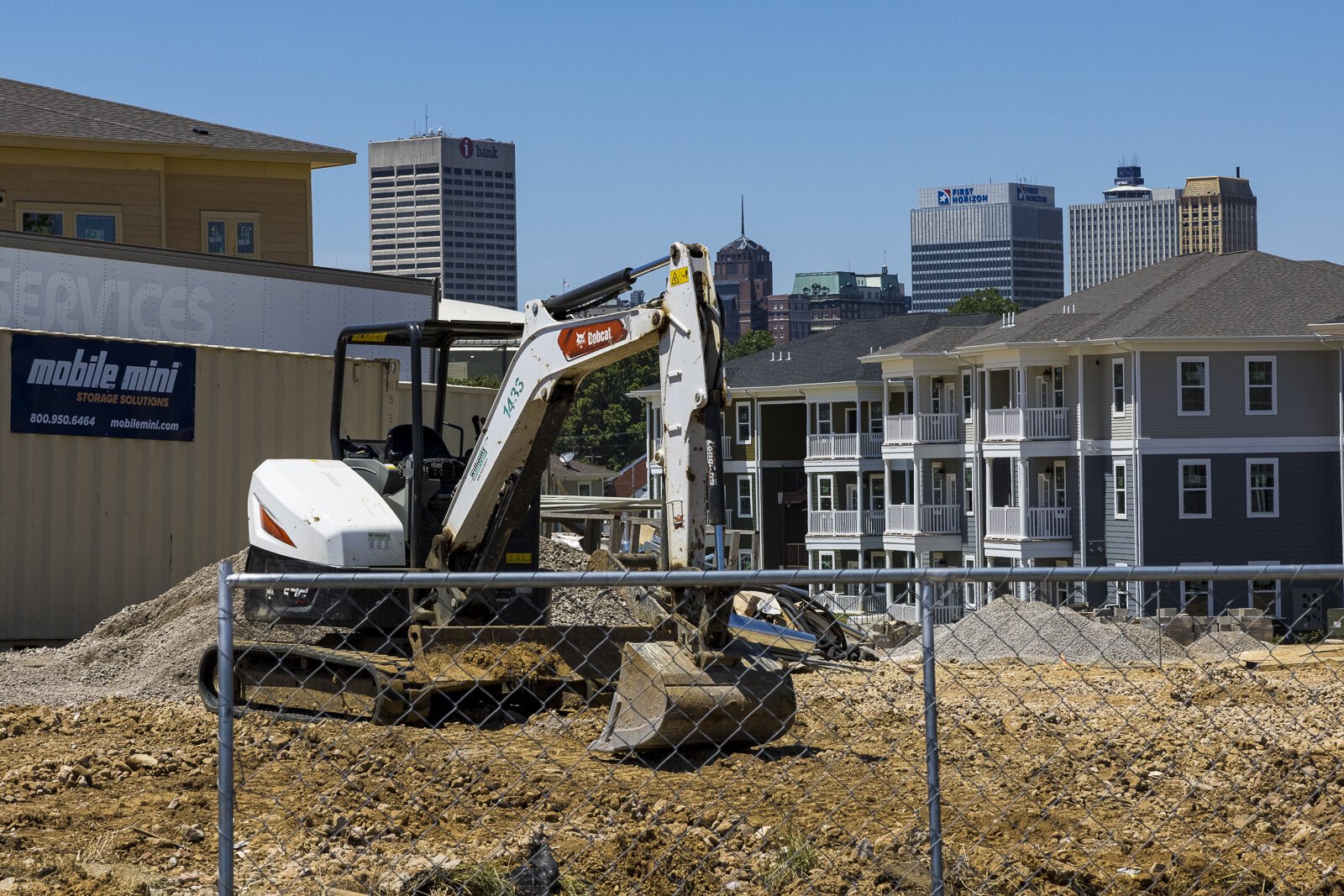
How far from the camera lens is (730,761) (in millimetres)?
9352

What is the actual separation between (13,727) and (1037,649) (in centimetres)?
1354

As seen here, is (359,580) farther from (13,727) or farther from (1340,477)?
(1340,477)

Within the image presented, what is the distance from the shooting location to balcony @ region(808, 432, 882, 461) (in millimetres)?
55531

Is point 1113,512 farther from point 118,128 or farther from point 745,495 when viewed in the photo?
point 118,128

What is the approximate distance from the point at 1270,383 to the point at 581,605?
97.5 ft

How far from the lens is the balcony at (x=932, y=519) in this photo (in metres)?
50.1

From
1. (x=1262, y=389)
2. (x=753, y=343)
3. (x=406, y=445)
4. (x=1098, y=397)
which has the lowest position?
(x=406, y=445)

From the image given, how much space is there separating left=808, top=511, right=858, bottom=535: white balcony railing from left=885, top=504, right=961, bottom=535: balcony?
448 centimetres

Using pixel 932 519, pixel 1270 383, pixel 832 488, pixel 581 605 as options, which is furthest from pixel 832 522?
pixel 581 605

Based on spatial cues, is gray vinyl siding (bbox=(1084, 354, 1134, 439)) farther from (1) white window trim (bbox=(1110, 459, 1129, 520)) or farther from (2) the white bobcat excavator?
(2) the white bobcat excavator

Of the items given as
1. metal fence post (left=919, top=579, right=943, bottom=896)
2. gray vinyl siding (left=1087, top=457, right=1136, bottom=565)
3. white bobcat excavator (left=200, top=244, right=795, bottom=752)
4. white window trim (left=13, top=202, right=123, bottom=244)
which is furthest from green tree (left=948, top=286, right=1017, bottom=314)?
metal fence post (left=919, top=579, right=943, bottom=896)

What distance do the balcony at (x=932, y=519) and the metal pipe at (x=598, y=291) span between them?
131 feet

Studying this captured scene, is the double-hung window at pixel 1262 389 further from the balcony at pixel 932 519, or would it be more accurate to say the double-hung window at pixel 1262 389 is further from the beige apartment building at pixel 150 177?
the beige apartment building at pixel 150 177

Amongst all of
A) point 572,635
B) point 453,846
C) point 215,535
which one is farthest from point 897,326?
point 453,846
